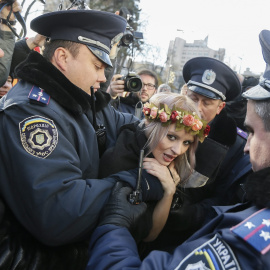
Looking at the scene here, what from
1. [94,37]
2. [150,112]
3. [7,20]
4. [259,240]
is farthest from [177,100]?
[7,20]

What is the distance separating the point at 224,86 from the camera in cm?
315

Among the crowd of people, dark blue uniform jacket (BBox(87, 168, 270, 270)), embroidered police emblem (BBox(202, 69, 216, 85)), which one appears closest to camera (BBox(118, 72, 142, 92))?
embroidered police emblem (BBox(202, 69, 216, 85))

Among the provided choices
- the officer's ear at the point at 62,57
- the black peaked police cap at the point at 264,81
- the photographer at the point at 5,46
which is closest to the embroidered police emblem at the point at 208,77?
the black peaked police cap at the point at 264,81

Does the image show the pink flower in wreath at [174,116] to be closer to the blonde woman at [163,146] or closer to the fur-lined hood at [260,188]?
the blonde woman at [163,146]

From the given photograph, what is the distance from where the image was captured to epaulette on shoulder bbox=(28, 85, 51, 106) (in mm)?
1560

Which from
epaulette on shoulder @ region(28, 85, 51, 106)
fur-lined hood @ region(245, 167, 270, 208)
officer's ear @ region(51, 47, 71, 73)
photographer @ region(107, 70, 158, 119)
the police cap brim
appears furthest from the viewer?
photographer @ region(107, 70, 158, 119)

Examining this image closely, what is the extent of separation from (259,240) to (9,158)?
1200 mm

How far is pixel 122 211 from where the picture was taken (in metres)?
1.50

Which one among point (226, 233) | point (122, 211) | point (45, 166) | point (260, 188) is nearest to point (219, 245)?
point (226, 233)

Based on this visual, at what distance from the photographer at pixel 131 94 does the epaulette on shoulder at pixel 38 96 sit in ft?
7.10

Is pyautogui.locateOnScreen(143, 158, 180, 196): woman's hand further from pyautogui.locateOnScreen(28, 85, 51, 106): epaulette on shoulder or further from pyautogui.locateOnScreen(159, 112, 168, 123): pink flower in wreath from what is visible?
pyautogui.locateOnScreen(28, 85, 51, 106): epaulette on shoulder

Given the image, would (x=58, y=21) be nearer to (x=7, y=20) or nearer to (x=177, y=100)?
(x=177, y=100)

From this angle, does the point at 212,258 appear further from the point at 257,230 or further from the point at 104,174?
the point at 104,174

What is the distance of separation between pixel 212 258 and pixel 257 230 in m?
0.18
